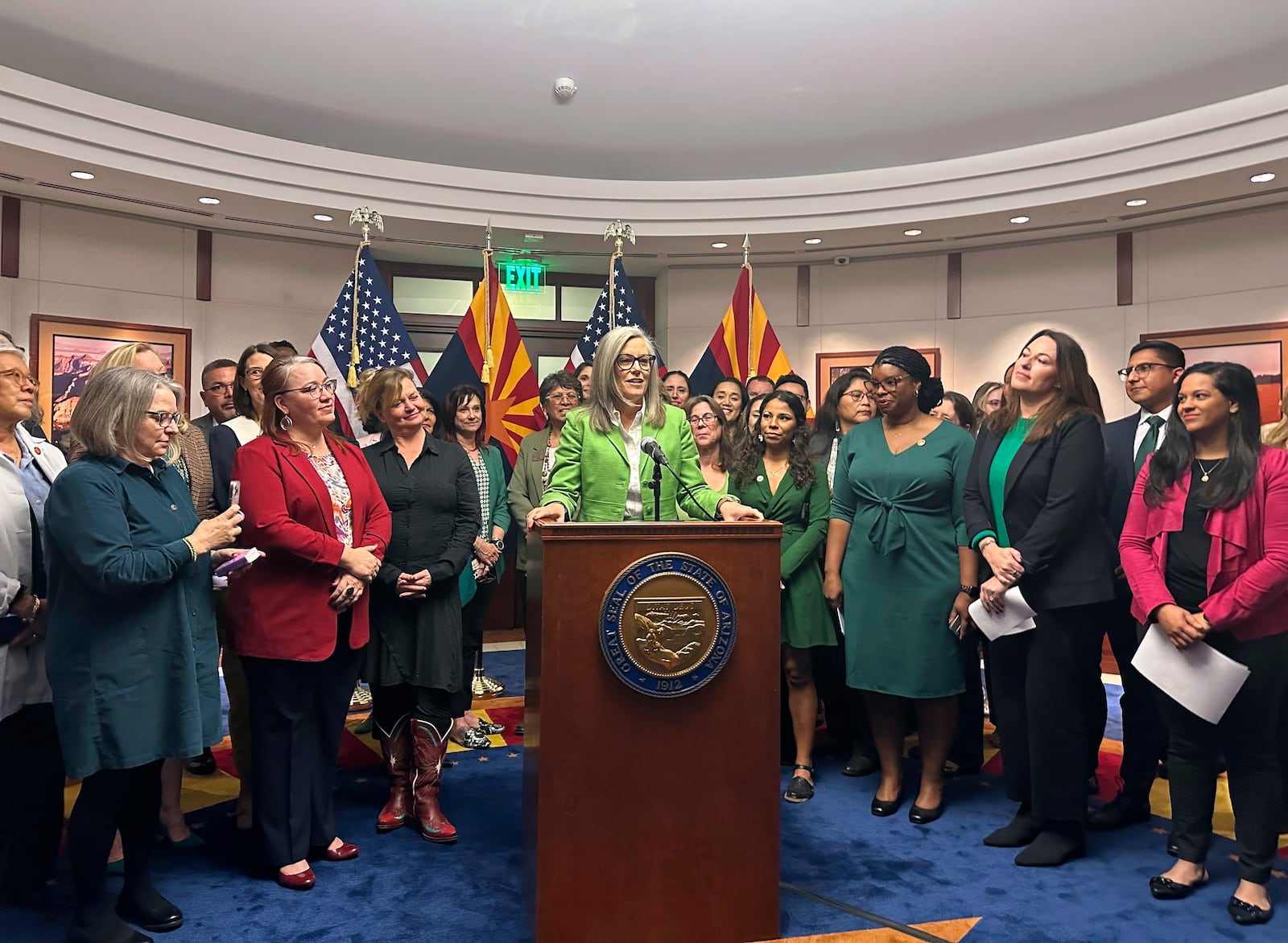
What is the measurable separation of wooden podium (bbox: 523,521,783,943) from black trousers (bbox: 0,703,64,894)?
1403 mm

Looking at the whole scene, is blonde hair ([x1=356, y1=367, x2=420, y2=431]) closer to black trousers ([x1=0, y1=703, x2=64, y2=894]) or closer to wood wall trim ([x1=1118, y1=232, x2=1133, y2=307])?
black trousers ([x1=0, y1=703, x2=64, y2=894])

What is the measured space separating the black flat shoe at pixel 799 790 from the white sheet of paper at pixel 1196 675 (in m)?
1.30

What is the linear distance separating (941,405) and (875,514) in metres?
1.69

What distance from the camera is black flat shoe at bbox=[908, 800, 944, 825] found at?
3.07 metres

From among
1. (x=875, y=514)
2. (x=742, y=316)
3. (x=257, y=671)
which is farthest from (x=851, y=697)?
(x=742, y=316)

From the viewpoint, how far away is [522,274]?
8.09m

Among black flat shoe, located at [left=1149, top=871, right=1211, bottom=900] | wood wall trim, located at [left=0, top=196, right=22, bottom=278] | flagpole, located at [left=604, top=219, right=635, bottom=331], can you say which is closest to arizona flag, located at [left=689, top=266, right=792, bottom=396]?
flagpole, located at [left=604, top=219, right=635, bottom=331]

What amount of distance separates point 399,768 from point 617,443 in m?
1.46

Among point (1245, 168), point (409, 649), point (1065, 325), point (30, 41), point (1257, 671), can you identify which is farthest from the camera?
point (1065, 325)

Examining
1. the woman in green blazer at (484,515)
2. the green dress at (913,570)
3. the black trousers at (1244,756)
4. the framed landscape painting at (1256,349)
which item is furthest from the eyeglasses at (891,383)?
the framed landscape painting at (1256,349)

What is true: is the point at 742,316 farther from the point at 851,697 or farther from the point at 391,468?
the point at 391,468

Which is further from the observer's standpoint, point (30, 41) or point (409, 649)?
point (30, 41)

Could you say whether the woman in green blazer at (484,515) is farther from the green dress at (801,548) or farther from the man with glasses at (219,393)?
the green dress at (801,548)

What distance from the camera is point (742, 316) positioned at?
20.7 ft
